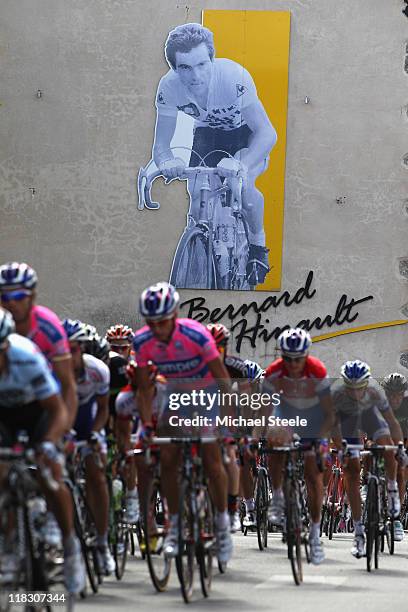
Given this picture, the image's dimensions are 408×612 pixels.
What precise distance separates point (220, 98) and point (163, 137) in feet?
6.40

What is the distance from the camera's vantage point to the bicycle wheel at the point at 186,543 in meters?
11.7

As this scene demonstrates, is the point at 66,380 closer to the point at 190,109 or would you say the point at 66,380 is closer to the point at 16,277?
the point at 16,277

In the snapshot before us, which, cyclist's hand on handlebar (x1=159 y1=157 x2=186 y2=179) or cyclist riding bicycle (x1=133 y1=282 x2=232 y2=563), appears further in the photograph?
cyclist's hand on handlebar (x1=159 y1=157 x2=186 y2=179)

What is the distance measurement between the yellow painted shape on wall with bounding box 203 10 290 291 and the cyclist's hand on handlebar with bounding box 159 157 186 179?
87.2 inches

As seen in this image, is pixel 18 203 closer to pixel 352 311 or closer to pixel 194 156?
pixel 194 156

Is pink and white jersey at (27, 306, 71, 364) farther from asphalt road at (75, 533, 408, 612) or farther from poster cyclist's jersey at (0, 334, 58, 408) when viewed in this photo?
asphalt road at (75, 533, 408, 612)

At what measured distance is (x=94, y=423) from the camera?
41.9 feet

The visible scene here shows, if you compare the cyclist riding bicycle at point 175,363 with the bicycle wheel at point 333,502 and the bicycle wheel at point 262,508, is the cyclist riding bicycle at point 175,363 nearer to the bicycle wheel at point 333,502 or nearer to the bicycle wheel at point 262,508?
the bicycle wheel at point 262,508

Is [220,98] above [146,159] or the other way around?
above

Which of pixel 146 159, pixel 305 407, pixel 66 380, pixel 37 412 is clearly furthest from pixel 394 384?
pixel 146 159

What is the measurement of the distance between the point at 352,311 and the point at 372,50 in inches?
292

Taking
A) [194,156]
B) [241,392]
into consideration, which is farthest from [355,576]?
[194,156]

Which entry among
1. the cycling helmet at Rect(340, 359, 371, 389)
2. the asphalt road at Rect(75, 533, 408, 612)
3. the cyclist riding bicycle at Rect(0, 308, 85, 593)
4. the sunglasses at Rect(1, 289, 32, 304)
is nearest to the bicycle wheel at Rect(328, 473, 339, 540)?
the asphalt road at Rect(75, 533, 408, 612)

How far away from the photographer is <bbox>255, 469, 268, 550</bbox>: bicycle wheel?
59.2 feet
